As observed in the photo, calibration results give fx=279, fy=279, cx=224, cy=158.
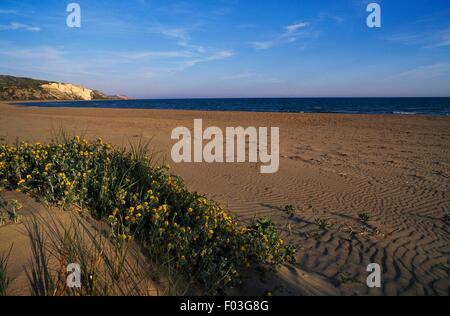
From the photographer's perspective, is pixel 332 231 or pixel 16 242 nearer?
pixel 16 242

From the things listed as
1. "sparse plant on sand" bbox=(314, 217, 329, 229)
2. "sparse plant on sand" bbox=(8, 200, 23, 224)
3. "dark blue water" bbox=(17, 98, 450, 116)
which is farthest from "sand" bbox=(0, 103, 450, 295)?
"dark blue water" bbox=(17, 98, 450, 116)

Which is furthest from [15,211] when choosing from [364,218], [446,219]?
[446,219]

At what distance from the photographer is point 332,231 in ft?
15.7

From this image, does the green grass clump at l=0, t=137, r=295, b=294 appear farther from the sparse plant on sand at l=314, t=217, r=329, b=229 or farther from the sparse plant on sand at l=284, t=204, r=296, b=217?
the sparse plant on sand at l=284, t=204, r=296, b=217

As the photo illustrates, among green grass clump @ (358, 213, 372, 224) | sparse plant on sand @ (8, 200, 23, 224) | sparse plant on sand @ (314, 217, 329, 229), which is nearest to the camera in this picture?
sparse plant on sand @ (8, 200, 23, 224)

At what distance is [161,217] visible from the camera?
3.08m

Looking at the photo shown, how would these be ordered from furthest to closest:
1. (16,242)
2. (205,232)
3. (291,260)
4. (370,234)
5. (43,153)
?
(370,234)
(43,153)
(291,260)
(205,232)
(16,242)

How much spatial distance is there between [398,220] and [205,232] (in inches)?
160

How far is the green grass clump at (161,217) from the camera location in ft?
9.27

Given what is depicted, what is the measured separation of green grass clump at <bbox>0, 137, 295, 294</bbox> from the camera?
2.82 metres

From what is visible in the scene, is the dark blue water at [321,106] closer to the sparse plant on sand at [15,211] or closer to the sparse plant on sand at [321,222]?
the sparse plant on sand at [321,222]

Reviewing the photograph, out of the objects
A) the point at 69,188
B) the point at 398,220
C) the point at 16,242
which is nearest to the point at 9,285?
the point at 16,242

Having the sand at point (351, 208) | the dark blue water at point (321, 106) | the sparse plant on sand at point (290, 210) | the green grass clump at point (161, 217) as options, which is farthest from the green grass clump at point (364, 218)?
the dark blue water at point (321, 106)
